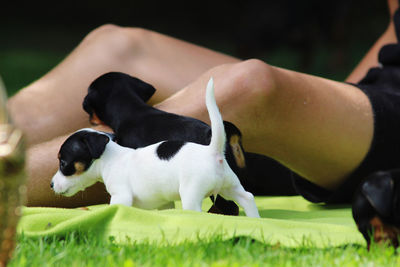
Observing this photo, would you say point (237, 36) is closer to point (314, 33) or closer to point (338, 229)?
point (314, 33)

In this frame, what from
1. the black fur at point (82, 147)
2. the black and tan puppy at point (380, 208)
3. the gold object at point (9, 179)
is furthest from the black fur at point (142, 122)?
the gold object at point (9, 179)

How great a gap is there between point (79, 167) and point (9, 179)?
4.42 feet

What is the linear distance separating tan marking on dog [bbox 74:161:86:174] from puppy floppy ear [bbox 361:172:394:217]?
1123mm

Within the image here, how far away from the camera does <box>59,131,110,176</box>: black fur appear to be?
258 centimetres

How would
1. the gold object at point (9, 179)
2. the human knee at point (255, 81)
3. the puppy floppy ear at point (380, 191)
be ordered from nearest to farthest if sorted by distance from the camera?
the gold object at point (9, 179), the puppy floppy ear at point (380, 191), the human knee at point (255, 81)

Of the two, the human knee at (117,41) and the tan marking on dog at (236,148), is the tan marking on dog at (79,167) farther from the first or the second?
the human knee at (117,41)

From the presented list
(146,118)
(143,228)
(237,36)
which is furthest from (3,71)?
(143,228)

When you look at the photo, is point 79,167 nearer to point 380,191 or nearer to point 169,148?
point 169,148

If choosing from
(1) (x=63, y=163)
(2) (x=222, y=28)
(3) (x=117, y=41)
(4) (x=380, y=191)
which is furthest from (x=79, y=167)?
(2) (x=222, y=28)

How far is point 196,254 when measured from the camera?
1.90 meters

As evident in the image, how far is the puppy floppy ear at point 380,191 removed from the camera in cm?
195

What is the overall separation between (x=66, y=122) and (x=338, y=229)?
2.01 meters

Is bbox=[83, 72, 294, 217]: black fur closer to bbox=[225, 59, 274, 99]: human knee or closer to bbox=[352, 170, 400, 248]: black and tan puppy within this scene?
bbox=[225, 59, 274, 99]: human knee

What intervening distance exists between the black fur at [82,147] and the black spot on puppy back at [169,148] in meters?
0.25
